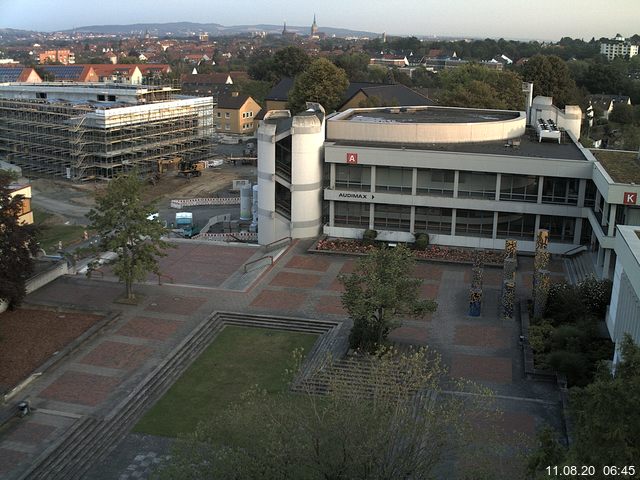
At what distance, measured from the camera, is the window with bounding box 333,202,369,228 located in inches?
1654

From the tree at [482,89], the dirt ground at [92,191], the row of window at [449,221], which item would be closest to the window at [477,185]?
the row of window at [449,221]

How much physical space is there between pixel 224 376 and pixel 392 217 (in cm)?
1864

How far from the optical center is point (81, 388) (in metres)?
24.5

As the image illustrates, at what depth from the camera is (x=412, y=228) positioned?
41.3m

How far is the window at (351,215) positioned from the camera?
42000 mm

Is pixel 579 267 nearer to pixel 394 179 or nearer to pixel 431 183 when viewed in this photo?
pixel 431 183

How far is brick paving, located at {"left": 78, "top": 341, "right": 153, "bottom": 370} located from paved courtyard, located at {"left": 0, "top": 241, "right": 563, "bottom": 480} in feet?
0.12

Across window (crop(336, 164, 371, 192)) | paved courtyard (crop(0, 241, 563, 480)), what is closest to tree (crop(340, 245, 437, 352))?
paved courtyard (crop(0, 241, 563, 480))

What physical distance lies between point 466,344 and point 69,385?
14.9 m

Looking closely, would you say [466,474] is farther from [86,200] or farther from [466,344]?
[86,200]

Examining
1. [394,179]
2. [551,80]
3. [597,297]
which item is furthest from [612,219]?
[551,80]

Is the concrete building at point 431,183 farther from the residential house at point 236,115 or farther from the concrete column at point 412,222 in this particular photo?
the residential house at point 236,115

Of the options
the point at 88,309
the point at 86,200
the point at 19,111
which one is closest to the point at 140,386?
the point at 88,309

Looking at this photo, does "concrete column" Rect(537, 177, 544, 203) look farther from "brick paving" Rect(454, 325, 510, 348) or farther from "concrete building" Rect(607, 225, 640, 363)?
"concrete building" Rect(607, 225, 640, 363)
